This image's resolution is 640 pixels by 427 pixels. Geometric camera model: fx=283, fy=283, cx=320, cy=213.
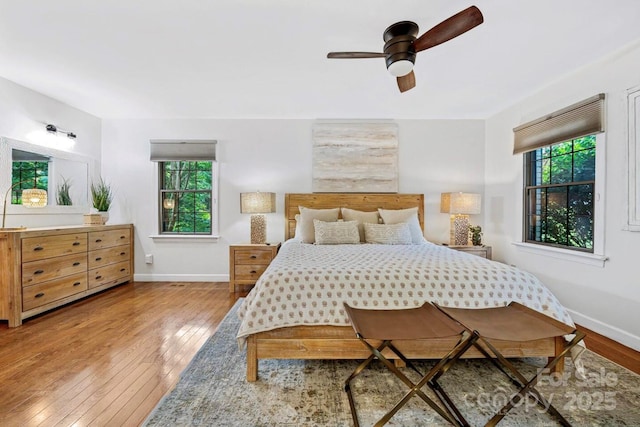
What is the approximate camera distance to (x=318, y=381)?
1733 millimetres

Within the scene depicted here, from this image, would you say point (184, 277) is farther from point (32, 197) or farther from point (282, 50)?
point (282, 50)

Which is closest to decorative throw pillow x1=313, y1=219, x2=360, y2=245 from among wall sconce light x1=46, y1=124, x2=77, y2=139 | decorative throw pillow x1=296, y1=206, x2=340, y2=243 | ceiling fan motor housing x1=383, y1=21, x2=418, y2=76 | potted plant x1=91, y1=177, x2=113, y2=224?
decorative throw pillow x1=296, y1=206, x2=340, y2=243

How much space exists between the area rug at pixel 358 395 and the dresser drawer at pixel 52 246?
2.09 m

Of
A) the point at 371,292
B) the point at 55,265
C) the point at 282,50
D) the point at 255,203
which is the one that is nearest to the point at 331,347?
the point at 371,292

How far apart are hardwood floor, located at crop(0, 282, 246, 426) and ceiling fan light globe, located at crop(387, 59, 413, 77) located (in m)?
2.53

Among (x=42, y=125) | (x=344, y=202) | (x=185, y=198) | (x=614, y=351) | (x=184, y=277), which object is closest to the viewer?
(x=614, y=351)

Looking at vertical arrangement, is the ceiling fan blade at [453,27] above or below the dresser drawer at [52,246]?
above

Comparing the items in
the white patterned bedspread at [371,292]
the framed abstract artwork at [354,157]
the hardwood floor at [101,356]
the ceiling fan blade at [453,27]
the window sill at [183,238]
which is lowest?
the hardwood floor at [101,356]

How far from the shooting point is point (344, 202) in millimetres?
3961

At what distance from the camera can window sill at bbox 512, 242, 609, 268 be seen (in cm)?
244

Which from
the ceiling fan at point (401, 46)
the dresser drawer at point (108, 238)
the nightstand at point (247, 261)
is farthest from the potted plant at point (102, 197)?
the ceiling fan at point (401, 46)

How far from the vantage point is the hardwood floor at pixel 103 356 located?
1.51m

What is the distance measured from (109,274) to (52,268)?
765 millimetres

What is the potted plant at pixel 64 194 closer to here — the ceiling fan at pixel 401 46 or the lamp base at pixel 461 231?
the ceiling fan at pixel 401 46
